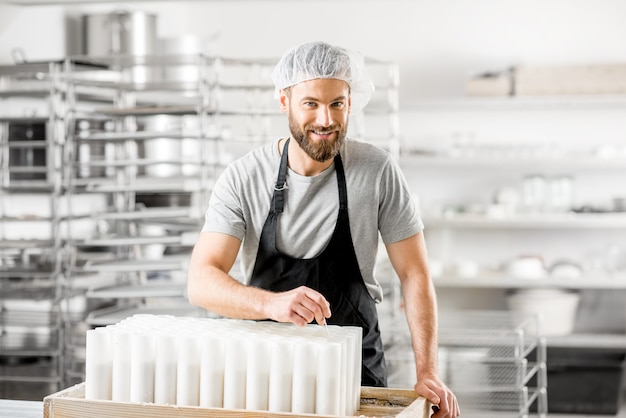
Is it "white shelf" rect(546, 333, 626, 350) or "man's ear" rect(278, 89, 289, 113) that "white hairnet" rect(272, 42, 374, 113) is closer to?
"man's ear" rect(278, 89, 289, 113)

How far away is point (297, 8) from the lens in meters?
7.15

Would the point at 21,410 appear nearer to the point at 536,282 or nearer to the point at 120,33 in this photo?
the point at 120,33

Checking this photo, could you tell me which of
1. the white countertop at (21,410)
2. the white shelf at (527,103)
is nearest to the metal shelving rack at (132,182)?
the white shelf at (527,103)

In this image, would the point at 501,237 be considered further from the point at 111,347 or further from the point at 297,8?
the point at 111,347

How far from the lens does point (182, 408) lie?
1.93 meters

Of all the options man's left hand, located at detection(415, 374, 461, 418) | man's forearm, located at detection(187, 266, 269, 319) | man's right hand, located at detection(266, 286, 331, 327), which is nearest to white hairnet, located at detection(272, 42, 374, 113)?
man's forearm, located at detection(187, 266, 269, 319)

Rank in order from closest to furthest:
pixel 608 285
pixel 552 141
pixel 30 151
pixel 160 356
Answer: pixel 160 356 < pixel 30 151 < pixel 608 285 < pixel 552 141

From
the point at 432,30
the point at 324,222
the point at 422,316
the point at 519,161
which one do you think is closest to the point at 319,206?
the point at 324,222

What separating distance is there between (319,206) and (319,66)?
0.39 meters

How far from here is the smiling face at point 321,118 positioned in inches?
95.8

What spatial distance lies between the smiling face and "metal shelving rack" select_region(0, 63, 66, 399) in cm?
283

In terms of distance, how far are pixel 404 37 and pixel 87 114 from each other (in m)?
2.79

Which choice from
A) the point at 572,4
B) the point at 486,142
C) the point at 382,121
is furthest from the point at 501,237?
the point at 572,4

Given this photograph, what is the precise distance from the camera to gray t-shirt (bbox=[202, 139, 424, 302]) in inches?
103
